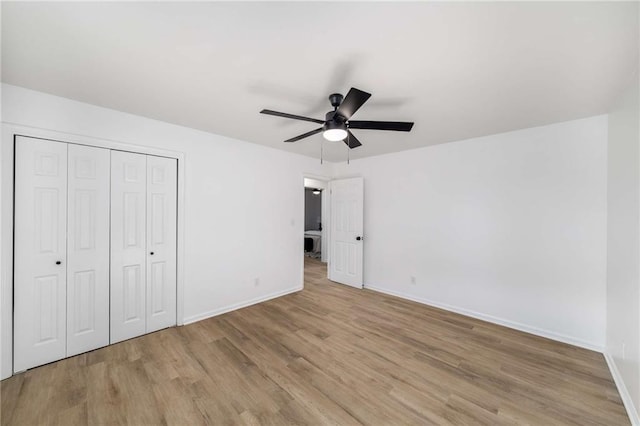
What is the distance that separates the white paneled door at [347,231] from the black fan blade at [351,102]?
272 cm

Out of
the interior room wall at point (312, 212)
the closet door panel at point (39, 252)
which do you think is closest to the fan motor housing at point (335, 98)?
the closet door panel at point (39, 252)

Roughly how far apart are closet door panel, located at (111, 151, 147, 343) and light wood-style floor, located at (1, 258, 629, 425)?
0.24 m

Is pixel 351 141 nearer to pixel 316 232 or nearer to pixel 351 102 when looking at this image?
pixel 351 102

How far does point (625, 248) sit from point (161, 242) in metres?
4.49

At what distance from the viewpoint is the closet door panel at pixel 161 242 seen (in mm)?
2816

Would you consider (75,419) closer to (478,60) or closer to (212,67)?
(212,67)

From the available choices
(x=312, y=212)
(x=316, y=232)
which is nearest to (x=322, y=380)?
(x=316, y=232)

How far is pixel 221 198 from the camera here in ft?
11.1

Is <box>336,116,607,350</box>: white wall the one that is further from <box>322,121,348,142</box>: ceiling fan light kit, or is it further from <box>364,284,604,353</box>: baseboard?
<box>322,121,348,142</box>: ceiling fan light kit

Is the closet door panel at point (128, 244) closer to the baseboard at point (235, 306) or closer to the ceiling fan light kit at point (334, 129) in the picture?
the baseboard at point (235, 306)

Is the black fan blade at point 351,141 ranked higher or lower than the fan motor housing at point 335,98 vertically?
lower

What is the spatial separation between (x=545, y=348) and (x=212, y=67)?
13.6 ft

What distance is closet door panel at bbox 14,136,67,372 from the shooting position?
83.2 inches

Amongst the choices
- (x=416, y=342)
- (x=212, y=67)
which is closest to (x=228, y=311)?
(x=416, y=342)
